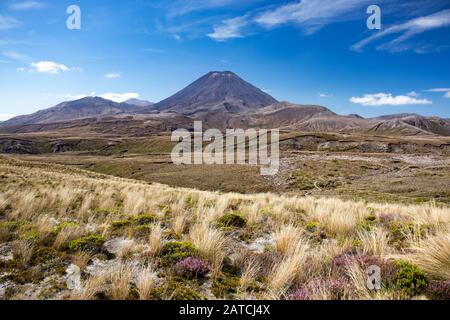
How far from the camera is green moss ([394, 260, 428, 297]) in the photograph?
500cm

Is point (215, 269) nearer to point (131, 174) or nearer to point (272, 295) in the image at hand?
point (272, 295)

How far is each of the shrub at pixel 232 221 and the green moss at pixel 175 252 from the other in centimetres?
314

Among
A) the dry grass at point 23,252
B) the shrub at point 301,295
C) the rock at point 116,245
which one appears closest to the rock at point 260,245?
the shrub at point 301,295

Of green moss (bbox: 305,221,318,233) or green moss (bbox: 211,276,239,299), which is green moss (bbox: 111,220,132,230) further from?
green moss (bbox: 305,221,318,233)

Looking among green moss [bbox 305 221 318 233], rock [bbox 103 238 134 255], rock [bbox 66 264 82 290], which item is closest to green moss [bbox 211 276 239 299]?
rock [bbox 66 264 82 290]

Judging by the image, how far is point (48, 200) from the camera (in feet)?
44.6

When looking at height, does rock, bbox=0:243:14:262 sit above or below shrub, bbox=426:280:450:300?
below

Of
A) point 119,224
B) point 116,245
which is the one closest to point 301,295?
point 116,245

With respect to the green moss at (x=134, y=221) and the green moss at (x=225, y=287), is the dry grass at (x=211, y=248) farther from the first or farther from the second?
the green moss at (x=134, y=221)

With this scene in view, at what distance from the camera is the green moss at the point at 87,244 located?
7.51m

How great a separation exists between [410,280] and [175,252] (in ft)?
15.3

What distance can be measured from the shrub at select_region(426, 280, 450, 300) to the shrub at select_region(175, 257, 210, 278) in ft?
12.6

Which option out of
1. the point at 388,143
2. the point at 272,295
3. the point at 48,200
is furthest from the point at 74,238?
the point at 388,143
